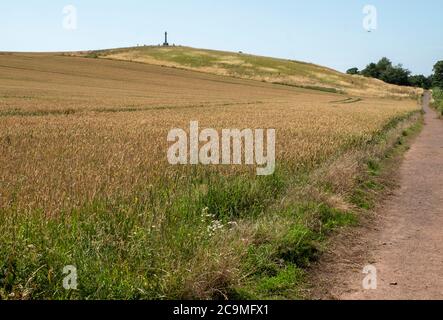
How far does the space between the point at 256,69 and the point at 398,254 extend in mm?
98762

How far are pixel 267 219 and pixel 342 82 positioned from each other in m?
100

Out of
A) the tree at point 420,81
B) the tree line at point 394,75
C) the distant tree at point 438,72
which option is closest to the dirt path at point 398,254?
the distant tree at point 438,72

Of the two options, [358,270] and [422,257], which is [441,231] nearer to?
[422,257]

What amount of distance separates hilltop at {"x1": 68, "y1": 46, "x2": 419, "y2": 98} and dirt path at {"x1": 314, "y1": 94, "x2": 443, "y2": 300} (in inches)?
3295

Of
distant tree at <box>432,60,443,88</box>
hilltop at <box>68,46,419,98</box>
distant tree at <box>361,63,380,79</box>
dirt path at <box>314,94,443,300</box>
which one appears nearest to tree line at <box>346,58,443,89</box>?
distant tree at <box>361,63,380,79</box>

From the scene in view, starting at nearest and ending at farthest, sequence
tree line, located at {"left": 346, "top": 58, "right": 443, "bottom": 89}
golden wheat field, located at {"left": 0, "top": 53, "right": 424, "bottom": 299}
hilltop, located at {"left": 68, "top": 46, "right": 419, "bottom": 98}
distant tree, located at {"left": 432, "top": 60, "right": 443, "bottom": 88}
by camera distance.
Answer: golden wheat field, located at {"left": 0, "top": 53, "right": 424, "bottom": 299} < hilltop, located at {"left": 68, "top": 46, "right": 419, "bottom": 98} < distant tree, located at {"left": 432, "top": 60, "right": 443, "bottom": 88} < tree line, located at {"left": 346, "top": 58, "right": 443, "bottom": 89}

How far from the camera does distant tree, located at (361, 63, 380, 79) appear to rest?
547 feet

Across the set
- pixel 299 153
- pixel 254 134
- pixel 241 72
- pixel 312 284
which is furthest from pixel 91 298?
pixel 241 72

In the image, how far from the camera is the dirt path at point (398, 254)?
5.32m

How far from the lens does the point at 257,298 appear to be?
195 inches

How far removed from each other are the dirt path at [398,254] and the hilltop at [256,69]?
275ft

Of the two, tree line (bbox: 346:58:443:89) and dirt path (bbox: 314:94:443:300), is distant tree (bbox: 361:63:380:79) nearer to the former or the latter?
tree line (bbox: 346:58:443:89)

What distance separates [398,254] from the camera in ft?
21.5

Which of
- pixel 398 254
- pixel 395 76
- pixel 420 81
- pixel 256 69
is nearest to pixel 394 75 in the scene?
pixel 395 76
